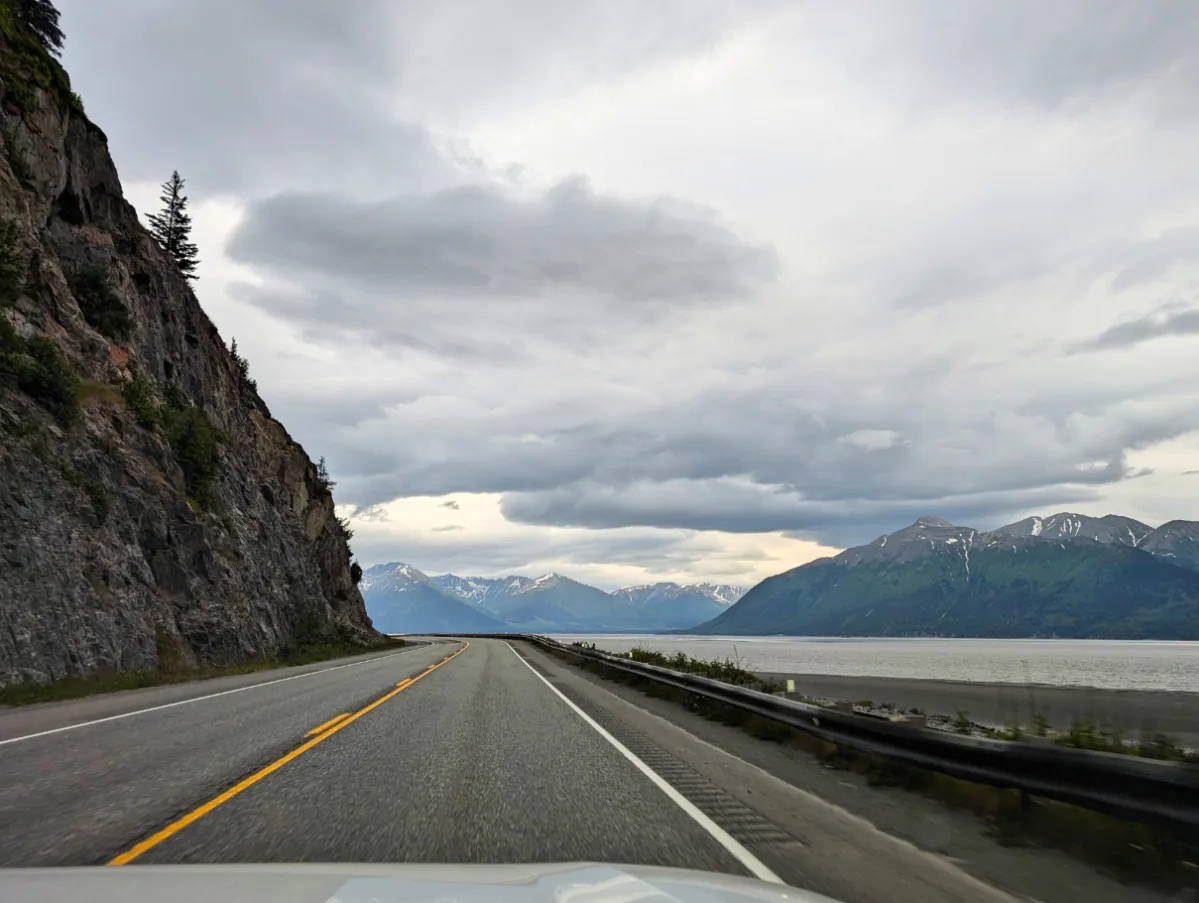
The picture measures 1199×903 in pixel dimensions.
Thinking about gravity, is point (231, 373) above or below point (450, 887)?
above

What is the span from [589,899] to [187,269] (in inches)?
2609

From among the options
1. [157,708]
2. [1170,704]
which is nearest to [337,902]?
[157,708]

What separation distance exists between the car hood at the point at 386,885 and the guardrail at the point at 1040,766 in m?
2.59

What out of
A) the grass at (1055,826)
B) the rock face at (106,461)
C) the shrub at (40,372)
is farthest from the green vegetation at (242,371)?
the grass at (1055,826)

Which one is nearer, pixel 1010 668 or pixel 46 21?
pixel 46 21

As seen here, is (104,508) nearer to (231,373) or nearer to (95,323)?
(95,323)

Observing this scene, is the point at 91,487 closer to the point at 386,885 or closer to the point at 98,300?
the point at 98,300

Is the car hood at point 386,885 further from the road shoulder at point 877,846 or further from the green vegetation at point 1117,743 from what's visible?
the green vegetation at point 1117,743

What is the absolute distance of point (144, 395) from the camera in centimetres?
3322

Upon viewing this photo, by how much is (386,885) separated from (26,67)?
131 feet

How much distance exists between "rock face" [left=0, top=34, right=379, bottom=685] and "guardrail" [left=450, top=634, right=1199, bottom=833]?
17849 millimetres

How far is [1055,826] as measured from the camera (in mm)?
5801

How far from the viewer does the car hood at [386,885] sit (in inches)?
132

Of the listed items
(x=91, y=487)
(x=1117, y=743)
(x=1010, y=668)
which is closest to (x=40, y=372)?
A: (x=91, y=487)
